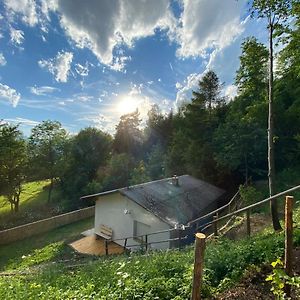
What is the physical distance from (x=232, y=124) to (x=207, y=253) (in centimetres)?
1939

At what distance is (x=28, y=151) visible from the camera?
110 feet

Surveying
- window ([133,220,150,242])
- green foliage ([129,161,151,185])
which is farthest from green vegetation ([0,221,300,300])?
green foliage ([129,161,151,185])

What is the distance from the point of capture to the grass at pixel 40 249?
1572 cm

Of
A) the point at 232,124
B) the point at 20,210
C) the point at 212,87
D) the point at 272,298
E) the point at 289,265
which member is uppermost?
the point at 212,87

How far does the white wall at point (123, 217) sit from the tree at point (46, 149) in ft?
54.7

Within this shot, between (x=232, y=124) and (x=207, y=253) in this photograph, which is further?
(x=232, y=124)

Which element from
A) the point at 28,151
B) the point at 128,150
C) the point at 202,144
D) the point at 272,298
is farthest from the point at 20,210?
the point at 272,298

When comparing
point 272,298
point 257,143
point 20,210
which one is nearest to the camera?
point 272,298

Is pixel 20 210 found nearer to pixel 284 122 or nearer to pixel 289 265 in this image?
pixel 284 122

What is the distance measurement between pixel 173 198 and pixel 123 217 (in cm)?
373

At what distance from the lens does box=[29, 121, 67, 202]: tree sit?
33719 millimetres

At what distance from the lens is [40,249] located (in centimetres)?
1798

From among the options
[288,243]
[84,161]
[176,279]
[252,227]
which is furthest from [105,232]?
[84,161]

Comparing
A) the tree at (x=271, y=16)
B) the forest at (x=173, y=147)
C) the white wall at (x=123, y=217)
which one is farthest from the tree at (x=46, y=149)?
the tree at (x=271, y=16)
